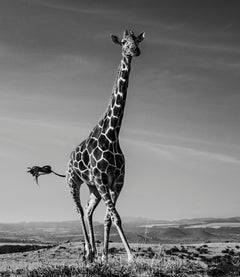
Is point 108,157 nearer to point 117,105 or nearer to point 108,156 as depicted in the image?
point 108,156

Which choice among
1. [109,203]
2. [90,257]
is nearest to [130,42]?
[109,203]

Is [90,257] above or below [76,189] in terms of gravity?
below

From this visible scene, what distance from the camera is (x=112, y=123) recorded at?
1186 cm

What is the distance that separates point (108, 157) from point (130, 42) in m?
3.03

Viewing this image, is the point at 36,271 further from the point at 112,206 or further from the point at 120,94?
the point at 120,94

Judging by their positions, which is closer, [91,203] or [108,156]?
[108,156]

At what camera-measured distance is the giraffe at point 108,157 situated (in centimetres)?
1130

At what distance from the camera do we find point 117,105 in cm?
1199

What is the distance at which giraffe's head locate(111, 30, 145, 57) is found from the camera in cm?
1170

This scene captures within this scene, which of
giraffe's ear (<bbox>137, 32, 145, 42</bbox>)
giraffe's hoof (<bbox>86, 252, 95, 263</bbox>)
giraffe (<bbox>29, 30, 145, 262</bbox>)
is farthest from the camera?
giraffe's hoof (<bbox>86, 252, 95, 263</bbox>)

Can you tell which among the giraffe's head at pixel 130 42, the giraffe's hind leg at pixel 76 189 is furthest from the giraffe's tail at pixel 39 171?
the giraffe's head at pixel 130 42

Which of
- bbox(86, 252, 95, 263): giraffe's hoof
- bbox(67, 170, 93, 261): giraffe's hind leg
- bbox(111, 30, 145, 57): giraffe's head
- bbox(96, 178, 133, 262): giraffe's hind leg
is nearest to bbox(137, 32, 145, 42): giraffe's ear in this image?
bbox(111, 30, 145, 57): giraffe's head

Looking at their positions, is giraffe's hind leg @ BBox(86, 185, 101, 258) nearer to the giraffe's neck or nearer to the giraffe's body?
Answer: the giraffe's body

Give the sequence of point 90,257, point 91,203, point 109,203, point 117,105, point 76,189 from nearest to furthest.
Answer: point 109,203, point 117,105, point 90,257, point 91,203, point 76,189
